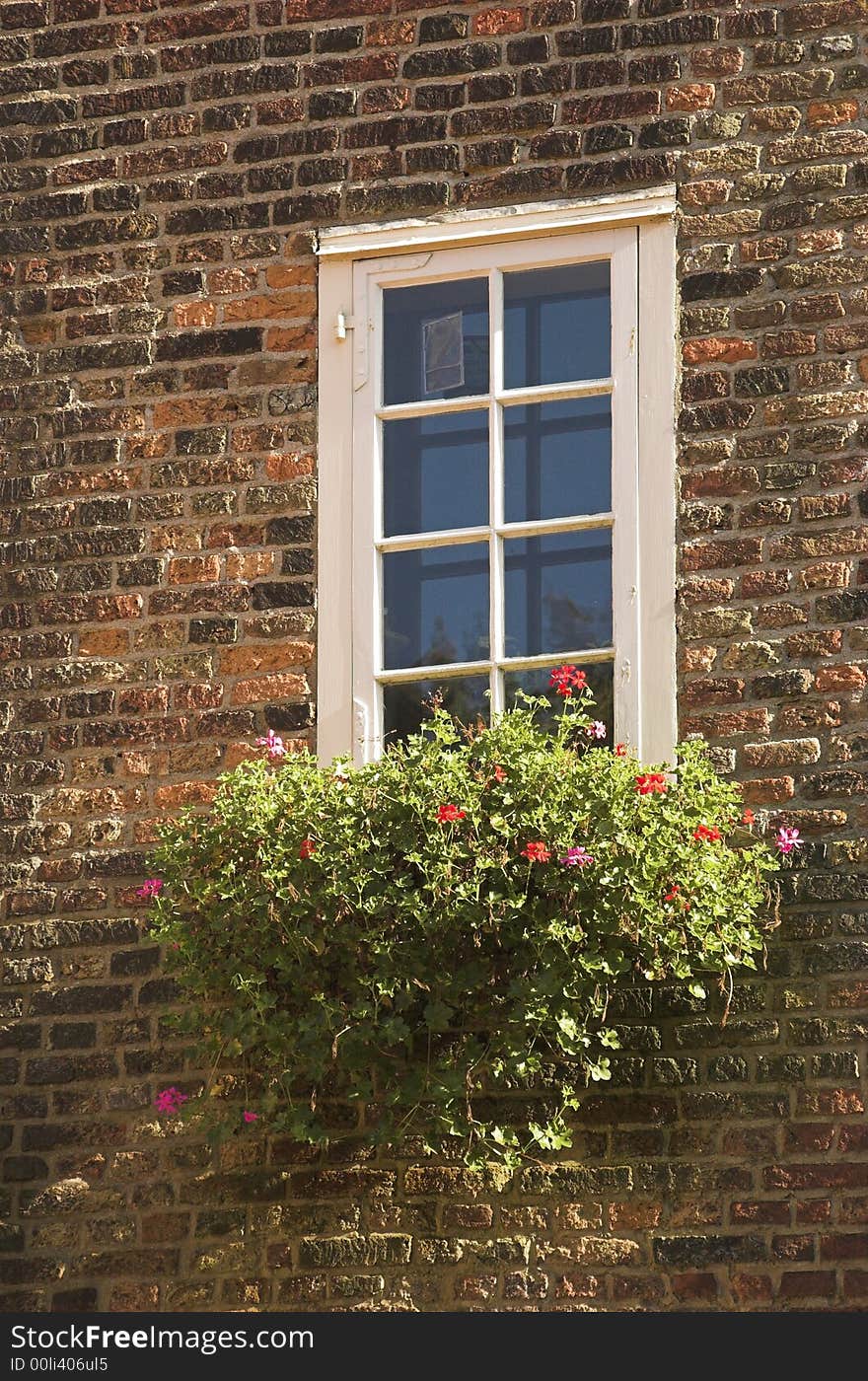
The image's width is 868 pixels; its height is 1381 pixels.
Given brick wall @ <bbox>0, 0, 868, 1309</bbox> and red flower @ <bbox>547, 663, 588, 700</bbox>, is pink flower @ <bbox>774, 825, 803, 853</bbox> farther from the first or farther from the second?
red flower @ <bbox>547, 663, 588, 700</bbox>

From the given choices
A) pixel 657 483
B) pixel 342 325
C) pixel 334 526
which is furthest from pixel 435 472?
pixel 657 483

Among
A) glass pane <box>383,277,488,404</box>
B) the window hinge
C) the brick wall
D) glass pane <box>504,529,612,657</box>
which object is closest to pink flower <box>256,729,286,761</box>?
the brick wall

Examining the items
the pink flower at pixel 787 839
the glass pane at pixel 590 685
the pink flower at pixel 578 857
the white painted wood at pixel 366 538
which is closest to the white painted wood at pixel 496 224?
the white painted wood at pixel 366 538

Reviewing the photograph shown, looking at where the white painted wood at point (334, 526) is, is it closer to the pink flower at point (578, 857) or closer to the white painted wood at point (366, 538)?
the white painted wood at point (366, 538)

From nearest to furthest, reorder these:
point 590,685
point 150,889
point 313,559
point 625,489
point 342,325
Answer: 1. point 150,889
2. point 590,685
3. point 625,489
4. point 313,559
5. point 342,325

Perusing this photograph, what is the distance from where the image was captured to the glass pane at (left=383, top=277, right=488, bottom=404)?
7.72 meters

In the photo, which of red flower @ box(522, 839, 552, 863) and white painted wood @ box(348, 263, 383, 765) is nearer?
red flower @ box(522, 839, 552, 863)

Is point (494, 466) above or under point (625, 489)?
above

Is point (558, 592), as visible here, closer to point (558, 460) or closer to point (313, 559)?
point (558, 460)

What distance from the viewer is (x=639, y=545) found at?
291 inches

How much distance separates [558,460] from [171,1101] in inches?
89.1

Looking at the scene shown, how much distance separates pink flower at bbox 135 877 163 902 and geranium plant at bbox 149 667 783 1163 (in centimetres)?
18

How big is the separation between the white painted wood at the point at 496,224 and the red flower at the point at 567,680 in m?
1.44

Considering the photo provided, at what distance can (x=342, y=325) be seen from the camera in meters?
7.79
